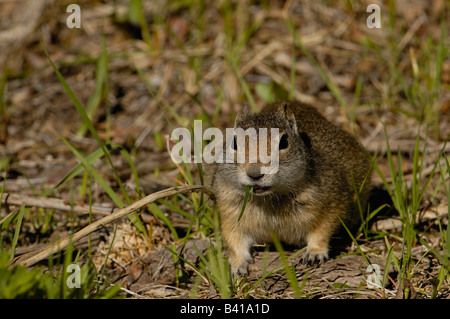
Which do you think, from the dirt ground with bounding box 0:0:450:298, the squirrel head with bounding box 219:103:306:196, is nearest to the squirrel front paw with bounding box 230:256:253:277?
the dirt ground with bounding box 0:0:450:298

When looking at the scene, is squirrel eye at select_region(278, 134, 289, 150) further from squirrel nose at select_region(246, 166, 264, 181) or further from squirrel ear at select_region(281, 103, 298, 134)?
squirrel nose at select_region(246, 166, 264, 181)

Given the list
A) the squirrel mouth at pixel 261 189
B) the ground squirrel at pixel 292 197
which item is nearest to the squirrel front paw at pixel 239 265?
the ground squirrel at pixel 292 197

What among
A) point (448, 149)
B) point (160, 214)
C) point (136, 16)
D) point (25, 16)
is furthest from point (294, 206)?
point (25, 16)

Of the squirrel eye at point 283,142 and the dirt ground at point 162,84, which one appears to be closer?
the squirrel eye at point 283,142

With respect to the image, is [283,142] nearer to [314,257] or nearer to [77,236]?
[314,257]

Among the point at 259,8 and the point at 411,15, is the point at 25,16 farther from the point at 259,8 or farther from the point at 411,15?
the point at 411,15

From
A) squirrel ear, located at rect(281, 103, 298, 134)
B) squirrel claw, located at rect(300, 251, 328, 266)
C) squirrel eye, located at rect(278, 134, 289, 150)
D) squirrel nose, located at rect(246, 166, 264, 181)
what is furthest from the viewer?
squirrel claw, located at rect(300, 251, 328, 266)

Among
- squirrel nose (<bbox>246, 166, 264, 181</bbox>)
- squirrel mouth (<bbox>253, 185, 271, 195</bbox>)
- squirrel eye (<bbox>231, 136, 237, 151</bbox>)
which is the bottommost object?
squirrel mouth (<bbox>253, 185, 271, 195</bbox>)

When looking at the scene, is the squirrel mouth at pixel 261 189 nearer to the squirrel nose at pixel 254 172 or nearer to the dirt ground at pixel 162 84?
the squirrel nose at pixel 254 172
